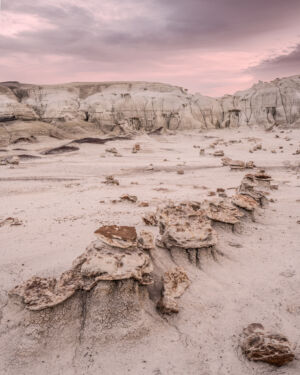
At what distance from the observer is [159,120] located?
31.5m

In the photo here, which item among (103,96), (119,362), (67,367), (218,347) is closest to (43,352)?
(67,367)

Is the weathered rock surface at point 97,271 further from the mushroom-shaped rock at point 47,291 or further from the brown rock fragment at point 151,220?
the brown rock fragment at point 151,220

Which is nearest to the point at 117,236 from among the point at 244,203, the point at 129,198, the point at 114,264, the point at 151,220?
the point at 114,264

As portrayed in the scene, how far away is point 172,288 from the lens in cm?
270

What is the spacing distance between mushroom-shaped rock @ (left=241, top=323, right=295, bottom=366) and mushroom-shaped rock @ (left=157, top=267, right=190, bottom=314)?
2.05ft

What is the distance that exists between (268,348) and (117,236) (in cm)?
144

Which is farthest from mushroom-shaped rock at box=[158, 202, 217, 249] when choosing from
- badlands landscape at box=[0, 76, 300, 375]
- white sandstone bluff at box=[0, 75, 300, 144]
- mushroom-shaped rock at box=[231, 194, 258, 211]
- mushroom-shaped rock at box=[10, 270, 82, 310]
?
white sandstone bluff at box=[0, 75, 300, 144]

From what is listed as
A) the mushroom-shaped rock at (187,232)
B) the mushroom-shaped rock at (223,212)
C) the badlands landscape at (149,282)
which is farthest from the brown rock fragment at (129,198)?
the mushroom-shaped rock at (187,232)

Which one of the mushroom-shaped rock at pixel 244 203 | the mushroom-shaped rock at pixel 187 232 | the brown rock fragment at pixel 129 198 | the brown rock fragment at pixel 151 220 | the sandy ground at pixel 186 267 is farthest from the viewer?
the brown rock fragment at pixel 129 198

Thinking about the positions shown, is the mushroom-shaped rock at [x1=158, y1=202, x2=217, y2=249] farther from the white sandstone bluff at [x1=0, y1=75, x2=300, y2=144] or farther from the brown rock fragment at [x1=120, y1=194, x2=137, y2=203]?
the white sandstone bluff at [x1=0, y1=75, x2=300, y2=144]

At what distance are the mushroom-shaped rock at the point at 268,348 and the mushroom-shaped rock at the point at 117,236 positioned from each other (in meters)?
1.19

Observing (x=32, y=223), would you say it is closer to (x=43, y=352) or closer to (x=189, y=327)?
(x=43, y=352)

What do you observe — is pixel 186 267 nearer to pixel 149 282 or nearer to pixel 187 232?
pixel 187 232

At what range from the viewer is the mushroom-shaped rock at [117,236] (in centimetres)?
254
